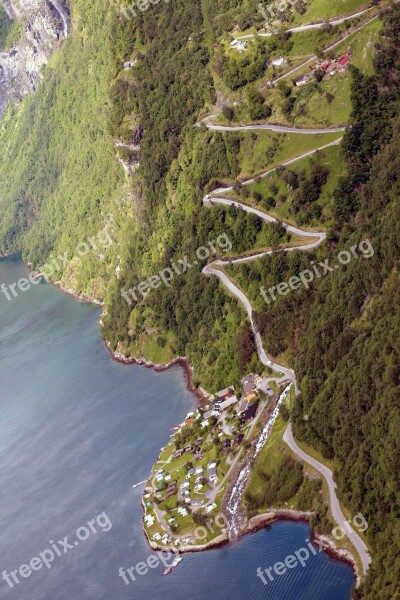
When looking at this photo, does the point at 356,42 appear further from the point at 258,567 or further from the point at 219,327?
the point at 258,567

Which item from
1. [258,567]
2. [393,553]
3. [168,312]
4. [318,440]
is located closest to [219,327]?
[168,312]

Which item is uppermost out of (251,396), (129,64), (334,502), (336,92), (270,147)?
(129,64)

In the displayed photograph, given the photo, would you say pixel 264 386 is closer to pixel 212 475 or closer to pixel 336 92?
pixel 212 475

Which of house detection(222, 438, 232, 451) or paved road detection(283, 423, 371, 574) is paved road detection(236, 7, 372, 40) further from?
house detection(222, 438, 232, 451)

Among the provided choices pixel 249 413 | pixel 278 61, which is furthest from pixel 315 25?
pixel 249 413

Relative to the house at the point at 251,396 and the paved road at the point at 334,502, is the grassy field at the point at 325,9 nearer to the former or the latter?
the house at the point at 251,396

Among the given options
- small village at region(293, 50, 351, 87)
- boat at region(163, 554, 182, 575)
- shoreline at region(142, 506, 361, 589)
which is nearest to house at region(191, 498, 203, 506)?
shoreline at region(142, 506, 361, 589)
